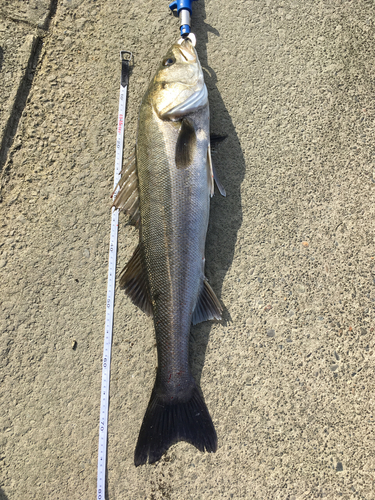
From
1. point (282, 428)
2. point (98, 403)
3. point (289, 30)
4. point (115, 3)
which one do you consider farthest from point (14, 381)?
point (289, 30)

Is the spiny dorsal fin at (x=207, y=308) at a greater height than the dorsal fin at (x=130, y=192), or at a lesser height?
lesser

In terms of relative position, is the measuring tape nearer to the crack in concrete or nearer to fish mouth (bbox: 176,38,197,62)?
fish mouth (bbox: 176,38,197,62)

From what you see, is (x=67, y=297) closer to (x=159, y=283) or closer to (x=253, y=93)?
(x=159, y=283)

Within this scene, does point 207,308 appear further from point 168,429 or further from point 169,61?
point 169,61

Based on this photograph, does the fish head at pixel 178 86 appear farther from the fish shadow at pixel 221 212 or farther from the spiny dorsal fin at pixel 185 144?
the fish shadow at pixel 221 212

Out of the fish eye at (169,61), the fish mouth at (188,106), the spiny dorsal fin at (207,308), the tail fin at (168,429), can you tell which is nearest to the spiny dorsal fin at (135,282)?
the spiny dorsal fin at (207,308)

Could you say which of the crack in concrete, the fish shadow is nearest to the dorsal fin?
the fish shadow
